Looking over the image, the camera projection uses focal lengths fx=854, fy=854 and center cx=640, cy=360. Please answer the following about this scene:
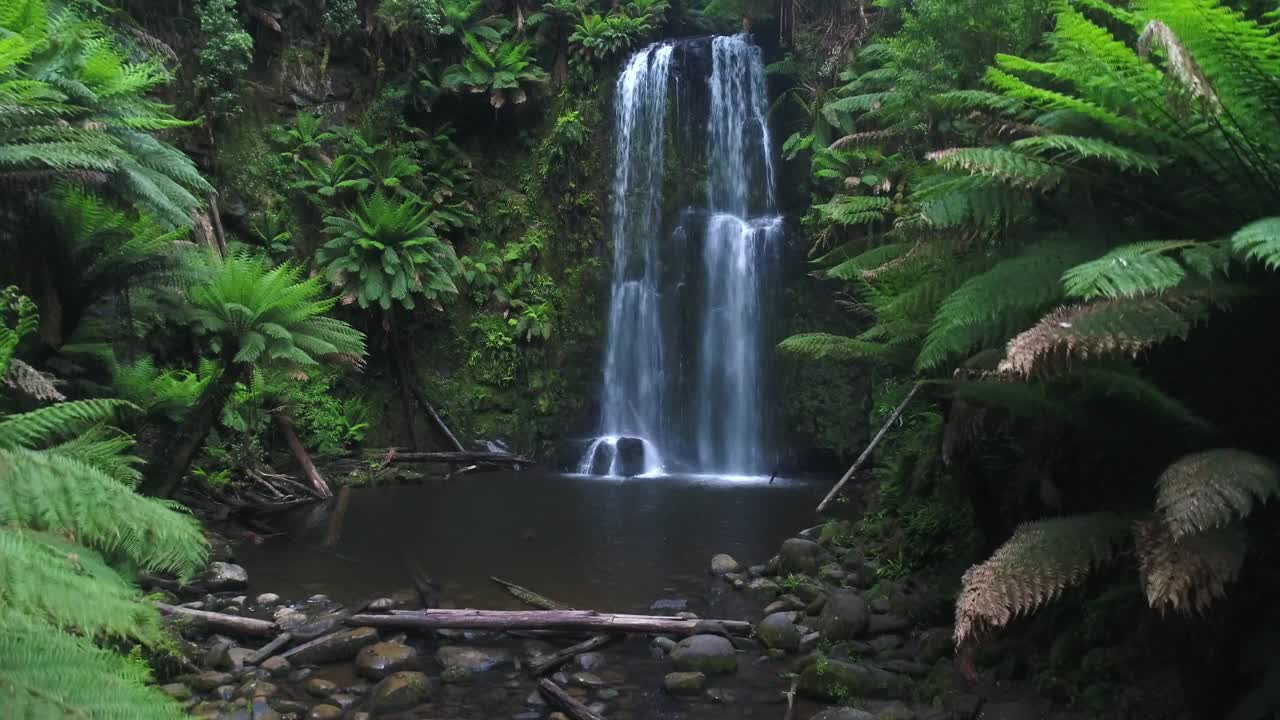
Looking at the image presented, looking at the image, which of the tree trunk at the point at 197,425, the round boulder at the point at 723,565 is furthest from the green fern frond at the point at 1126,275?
the tree trunk at the point at 197,425

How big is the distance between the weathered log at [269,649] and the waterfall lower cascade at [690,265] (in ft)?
23.9

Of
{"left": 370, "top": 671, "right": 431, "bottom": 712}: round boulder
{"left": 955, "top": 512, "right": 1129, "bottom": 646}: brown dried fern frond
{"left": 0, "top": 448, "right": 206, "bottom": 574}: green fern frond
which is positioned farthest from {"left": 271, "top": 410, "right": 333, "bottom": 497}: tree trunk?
{"left": 0, "top": 448, "right": 206, "bottom": 574}: green fern frond

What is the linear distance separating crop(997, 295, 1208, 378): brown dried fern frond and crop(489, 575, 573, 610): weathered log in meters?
3.96

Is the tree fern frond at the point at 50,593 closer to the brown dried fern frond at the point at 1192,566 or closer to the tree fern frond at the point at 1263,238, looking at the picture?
the brown dried fern frond at the point at 1192,566

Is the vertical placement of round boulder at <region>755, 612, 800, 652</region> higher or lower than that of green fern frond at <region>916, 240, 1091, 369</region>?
lower

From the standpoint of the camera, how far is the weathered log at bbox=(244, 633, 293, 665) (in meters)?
4.80

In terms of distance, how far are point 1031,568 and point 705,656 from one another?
2448 mm

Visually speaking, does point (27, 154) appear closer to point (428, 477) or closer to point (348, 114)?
point (428, 477)

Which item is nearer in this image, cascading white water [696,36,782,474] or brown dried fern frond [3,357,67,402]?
brown dried fern frond [3,357,67,402]

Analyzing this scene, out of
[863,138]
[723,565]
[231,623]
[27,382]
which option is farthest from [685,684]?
[863,138]

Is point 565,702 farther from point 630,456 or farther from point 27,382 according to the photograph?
point 630,456

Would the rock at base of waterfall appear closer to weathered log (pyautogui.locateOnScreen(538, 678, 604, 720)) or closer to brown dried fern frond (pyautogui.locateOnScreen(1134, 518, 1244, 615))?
weathered log (pyautogui.locateOnScreen(538, 678, 604, 720))

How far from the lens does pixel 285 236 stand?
12.0 metres

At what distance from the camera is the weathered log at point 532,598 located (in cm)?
580
